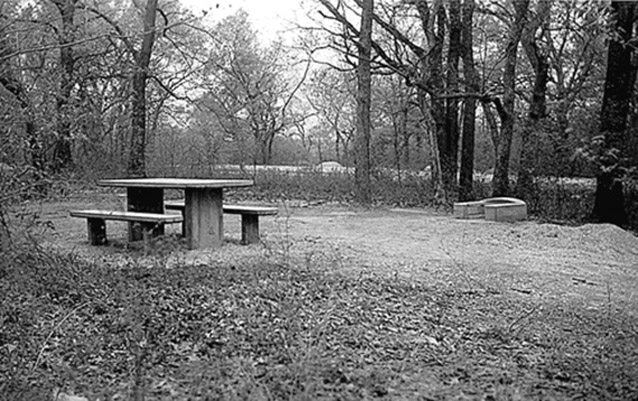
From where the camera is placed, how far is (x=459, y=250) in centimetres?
653

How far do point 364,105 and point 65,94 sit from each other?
525cm

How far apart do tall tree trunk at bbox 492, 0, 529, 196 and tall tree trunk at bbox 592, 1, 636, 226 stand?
1.76 metres

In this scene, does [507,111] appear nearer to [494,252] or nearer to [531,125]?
[531,125]

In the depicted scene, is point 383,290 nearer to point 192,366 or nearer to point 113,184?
point 192,366

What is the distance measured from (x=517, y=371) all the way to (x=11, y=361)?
2129 millimetres

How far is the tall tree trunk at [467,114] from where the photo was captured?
1148cm

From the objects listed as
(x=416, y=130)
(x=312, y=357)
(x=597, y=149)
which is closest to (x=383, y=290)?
(x=312, y=357)

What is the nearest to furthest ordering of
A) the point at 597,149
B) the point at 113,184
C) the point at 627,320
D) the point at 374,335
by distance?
the point at 374,335, the point at 627,320, the point at 113,184, the point at 597,149

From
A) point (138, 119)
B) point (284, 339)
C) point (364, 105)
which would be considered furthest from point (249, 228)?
point (138, 119)

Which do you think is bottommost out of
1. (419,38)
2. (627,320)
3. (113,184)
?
(627,320)

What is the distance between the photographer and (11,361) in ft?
9.36

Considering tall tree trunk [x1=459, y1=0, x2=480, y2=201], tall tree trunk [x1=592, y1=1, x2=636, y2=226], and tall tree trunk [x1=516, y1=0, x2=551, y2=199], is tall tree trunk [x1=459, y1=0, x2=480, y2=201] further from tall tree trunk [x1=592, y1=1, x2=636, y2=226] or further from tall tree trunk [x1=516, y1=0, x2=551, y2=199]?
tall tree trunk [x1=592, y1=1, x2=636, y2=226]

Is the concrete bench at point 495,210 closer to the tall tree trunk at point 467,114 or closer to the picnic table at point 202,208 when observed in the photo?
the tall tree trunk at point 467,114

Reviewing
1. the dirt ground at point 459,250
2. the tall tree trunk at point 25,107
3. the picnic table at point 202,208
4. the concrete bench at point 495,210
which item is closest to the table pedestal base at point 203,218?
the picnic table at point 202,208
